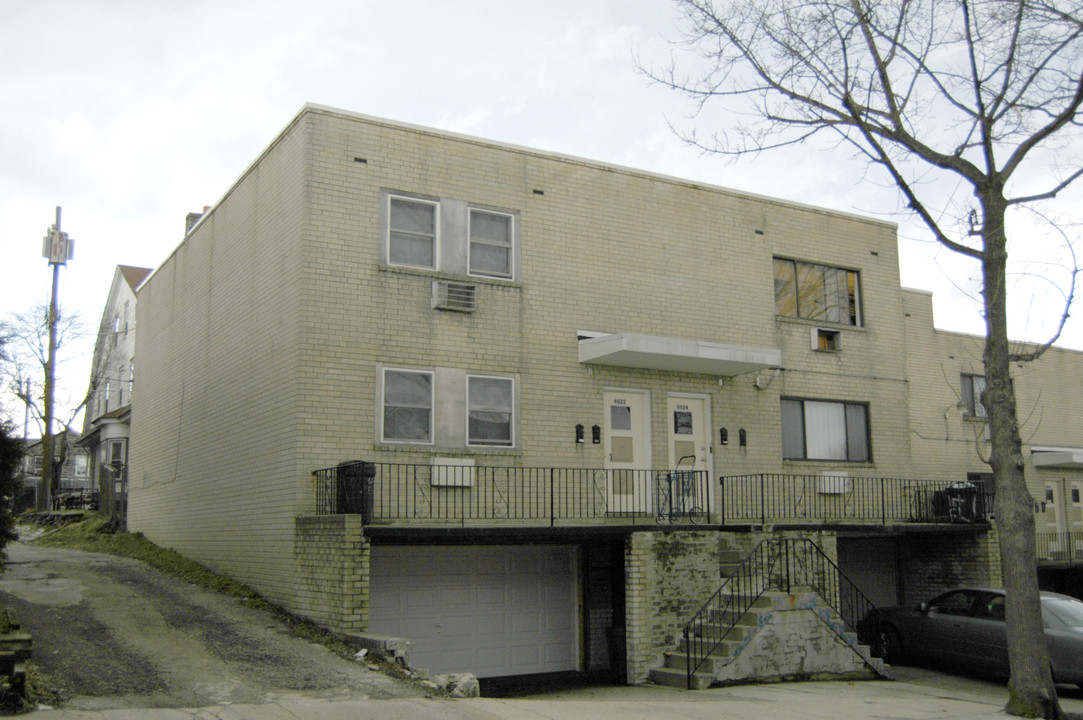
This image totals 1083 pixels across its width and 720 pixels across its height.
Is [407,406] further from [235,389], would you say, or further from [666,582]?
[666,582]

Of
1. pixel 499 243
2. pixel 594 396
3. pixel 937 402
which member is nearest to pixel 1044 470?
pixel 937 402

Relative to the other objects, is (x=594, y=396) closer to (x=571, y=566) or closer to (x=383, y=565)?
(x=571, y=566)

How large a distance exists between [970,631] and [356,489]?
31.5ft

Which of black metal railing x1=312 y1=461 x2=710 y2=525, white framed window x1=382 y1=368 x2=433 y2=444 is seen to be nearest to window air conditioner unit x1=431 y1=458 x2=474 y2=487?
black metal railing x1=312 y1=461 x2=710 y2=525

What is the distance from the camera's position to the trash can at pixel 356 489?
12.8 m

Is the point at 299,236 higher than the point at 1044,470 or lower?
higher

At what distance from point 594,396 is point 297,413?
4911 mm

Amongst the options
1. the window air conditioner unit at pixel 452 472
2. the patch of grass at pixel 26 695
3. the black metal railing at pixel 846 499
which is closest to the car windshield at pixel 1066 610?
the black metal railing at pixel 846 499

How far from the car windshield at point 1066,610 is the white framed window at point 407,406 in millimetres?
9406

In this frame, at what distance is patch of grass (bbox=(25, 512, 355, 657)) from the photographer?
12719 millimetres

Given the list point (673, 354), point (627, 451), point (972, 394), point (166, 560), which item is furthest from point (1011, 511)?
point (166, 560)

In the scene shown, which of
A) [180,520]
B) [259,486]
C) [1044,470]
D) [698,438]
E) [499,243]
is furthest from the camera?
[1044,470]

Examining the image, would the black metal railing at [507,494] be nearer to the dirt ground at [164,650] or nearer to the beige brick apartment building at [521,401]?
the beige brick apartment building at [521,401]

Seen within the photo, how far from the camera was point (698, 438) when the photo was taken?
688 inches
